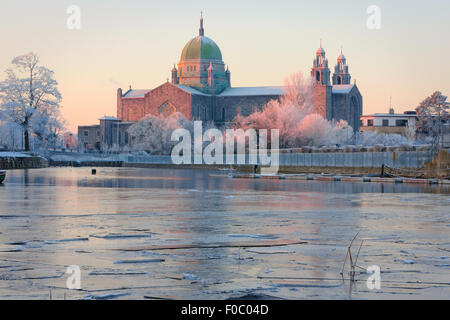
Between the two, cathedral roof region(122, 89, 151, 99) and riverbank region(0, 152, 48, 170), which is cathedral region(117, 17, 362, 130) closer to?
cathedral roof region(122, 89, 151, 99)

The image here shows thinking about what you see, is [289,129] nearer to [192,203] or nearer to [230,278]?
[192,203]


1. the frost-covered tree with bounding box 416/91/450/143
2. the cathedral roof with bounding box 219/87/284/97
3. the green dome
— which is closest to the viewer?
the frost-covered tree with bounding box 416/91/450/143

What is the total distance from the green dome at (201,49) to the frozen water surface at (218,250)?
131330mm

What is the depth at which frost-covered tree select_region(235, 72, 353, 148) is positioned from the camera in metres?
82.4

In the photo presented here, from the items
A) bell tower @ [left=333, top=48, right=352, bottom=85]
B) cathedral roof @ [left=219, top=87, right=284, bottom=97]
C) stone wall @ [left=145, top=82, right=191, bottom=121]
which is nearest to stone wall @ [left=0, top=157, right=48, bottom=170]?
stone wall @ [left=145, top=82, right=191, bottom=121]

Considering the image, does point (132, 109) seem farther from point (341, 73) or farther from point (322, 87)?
point (341, 73)

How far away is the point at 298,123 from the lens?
3307 inches

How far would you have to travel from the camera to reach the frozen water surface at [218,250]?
8.23 metres

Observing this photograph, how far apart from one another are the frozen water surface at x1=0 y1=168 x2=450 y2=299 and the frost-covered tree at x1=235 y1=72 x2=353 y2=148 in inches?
2451

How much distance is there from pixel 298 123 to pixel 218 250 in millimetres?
73487

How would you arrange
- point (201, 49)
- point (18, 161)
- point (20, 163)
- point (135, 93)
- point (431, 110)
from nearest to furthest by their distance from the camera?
point (18, 161)
point (20, 163)
point (431, 110)
point (201, 49)
point (135, 93)

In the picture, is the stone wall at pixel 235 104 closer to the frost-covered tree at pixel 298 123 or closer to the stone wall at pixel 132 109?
the stone wall at pixel 132 109

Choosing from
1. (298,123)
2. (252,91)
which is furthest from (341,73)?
(298,123)

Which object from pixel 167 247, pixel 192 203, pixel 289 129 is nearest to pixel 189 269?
pixel 167 247
